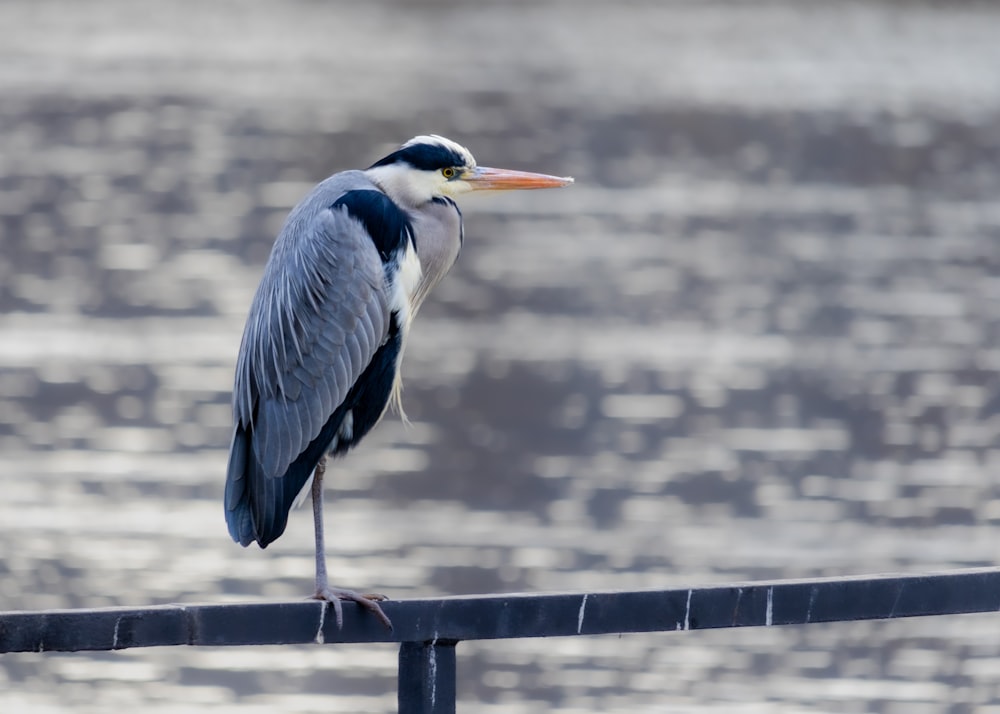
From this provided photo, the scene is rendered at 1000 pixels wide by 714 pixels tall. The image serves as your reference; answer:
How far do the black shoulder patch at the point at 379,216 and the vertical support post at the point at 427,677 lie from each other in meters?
1.42

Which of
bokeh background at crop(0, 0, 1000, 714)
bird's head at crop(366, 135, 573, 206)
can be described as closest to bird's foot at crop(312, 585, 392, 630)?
bird's head at crop(366, 135, 573, 206)

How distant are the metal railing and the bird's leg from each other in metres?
0.07

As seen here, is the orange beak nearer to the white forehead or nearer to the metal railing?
the white forehead

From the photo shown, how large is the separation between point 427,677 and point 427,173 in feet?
5.39

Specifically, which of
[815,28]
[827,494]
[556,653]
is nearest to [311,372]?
[556,653]

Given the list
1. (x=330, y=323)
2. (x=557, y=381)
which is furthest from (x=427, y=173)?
(x=557, y=381)

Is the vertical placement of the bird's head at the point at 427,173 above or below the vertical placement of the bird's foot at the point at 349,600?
above

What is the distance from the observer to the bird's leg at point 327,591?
264cm

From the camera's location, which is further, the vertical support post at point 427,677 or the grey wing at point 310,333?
the grey wing at point 310,333

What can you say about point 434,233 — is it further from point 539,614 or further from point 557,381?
point 557,381

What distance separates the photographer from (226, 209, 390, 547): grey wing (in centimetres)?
362

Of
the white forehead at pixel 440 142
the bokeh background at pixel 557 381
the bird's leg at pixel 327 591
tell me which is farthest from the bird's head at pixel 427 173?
the bokeh background at pixel 557 381

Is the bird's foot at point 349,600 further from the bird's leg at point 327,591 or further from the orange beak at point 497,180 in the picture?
the orange beak at point 497,180

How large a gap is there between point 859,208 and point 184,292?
7.98 metres
